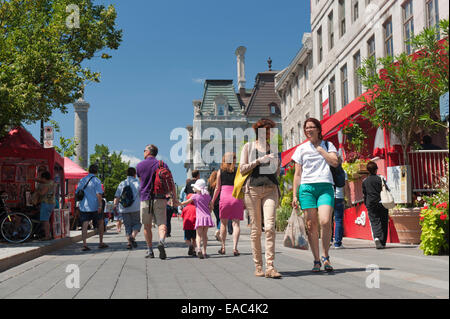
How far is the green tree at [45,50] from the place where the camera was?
13000mm

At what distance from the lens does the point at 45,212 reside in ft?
46.0

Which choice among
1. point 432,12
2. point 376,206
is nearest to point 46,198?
point 376,206

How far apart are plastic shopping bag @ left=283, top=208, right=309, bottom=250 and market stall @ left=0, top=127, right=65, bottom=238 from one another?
896 cm

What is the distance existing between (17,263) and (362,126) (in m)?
10.1

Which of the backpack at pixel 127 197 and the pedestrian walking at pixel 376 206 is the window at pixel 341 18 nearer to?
the pedestrian walking at pixel 376 206

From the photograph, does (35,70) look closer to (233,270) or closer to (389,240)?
(233,270)

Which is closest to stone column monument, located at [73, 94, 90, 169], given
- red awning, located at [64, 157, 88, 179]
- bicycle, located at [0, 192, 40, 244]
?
red awning, located at [64, 157, 88, 179]

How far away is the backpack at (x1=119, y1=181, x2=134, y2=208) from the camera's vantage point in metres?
12.9

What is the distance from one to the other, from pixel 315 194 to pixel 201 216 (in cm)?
374

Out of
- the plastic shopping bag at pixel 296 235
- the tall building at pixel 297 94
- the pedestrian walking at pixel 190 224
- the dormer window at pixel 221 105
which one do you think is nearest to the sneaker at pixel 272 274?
the plastic shopping bag at pixel 296 235

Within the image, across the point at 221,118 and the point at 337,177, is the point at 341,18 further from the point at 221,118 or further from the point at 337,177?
the point at 221,118
